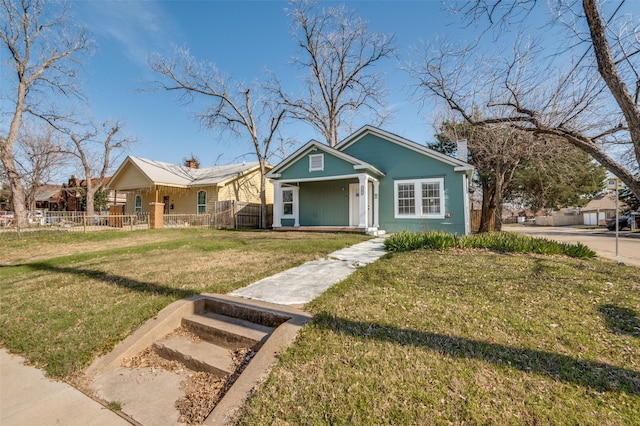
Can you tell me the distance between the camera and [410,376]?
2.40 meters

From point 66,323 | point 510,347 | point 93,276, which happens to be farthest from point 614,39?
point 93,276

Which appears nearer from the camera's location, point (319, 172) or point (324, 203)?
point (319, 172)

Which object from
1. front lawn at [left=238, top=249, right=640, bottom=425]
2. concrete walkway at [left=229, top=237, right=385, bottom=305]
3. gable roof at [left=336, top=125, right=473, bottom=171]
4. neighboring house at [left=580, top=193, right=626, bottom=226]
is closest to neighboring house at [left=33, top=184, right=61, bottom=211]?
gable roof at [left=336, top=125, right=473, bottom=171]

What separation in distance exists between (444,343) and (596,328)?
182cm

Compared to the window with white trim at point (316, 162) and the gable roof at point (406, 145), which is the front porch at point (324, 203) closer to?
Result: the window with white trim at point (316, 162)

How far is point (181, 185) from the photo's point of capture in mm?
20391

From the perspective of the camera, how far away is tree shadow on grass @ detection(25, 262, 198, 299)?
457cm

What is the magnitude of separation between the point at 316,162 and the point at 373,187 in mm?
2940

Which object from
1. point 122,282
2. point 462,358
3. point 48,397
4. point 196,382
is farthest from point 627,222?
point 48,397

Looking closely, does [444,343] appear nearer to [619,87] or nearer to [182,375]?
[182,375]

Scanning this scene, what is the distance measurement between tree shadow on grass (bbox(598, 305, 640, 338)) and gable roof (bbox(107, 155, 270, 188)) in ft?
62.3

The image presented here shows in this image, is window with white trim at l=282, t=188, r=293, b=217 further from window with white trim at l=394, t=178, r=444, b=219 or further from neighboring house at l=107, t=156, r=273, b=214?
neighboring house at l=107, t=156, r=273, b=214

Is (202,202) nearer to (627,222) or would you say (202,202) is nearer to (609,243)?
(609,243)

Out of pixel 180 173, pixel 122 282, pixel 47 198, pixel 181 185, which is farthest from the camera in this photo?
pixel 47 198
